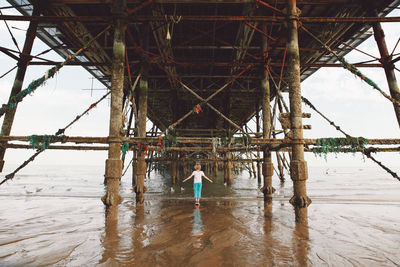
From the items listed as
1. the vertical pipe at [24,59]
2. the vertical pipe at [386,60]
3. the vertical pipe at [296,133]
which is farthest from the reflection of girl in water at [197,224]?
the vertical pipe at [386,60]

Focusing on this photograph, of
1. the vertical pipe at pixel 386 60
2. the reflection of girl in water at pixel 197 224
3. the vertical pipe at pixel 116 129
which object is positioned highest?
the vertical pipe at pixel 386 60

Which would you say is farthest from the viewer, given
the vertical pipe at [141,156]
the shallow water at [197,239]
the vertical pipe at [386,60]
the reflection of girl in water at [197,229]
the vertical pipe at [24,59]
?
the vertical pipe at [141,156]

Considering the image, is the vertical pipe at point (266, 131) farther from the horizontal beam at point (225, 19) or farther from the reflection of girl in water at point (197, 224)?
the reflection of girl in water at point (197, 224)

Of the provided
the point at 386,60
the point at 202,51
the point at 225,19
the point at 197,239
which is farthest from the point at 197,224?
the point at 202,51

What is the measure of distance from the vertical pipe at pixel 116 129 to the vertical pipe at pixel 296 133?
4.57 m

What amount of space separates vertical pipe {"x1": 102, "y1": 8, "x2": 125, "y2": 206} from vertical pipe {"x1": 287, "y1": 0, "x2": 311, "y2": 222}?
4570mm

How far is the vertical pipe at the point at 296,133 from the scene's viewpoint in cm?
518

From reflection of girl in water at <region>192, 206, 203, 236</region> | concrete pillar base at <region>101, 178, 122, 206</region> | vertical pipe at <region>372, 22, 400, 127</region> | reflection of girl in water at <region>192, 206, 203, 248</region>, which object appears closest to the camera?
reflection of girl in water at <region>192, 206, 203, 248</region>

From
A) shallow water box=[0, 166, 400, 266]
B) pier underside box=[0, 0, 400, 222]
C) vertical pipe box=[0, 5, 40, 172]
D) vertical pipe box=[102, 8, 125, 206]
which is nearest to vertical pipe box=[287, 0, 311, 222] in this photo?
pier underside box=[0, 0, 400, 222]

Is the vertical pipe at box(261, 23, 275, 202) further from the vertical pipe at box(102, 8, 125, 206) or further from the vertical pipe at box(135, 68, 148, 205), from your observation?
the vertical pipe at box(102, 8, 125, 206)

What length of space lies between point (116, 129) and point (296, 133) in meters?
4.85

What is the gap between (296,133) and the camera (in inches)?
210

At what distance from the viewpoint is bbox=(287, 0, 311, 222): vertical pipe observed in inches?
204

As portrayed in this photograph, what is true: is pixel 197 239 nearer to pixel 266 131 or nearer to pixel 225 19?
pixel 266 131
